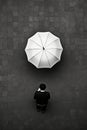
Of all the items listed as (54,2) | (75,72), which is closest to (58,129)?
(75,72)

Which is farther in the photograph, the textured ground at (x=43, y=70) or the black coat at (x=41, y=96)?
the textured ground at (x=43, y=70)

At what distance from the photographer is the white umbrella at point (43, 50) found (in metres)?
8.59

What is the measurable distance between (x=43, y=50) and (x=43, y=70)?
0.87 metres

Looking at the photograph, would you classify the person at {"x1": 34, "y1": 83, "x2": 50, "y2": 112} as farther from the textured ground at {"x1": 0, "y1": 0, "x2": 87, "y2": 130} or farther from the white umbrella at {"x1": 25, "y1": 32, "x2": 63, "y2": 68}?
the white umbrella at {"x1": 25, "y1": 32, "x2": 63, "y2": 68}

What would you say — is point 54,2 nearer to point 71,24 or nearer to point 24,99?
point 71,24

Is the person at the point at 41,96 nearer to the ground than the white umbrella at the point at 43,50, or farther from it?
nearer to the ground

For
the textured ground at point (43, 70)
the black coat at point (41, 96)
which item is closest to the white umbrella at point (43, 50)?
the textured ground at point (43, 70)

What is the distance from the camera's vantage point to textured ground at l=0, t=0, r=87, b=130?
29.9 ft

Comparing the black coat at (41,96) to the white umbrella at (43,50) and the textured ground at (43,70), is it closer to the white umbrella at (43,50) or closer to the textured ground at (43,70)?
the textured ground at (43,70)

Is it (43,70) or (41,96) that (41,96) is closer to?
(41,96)

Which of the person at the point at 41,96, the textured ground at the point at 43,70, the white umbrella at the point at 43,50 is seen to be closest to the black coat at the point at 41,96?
the person at the point at 41,96

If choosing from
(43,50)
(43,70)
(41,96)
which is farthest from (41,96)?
(43,50)

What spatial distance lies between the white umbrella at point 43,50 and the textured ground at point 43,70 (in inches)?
22.1

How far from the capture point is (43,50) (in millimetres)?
8586
